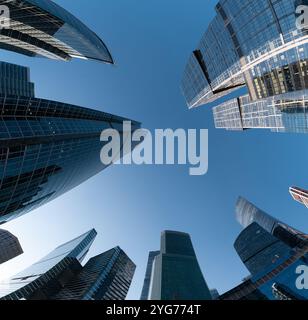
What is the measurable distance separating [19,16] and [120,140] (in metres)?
95.2

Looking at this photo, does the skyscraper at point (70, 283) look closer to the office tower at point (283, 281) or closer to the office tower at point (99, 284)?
the office tower at point (99, 284)

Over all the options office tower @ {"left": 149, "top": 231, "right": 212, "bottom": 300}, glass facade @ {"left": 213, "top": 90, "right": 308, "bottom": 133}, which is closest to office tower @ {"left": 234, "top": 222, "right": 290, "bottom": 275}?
office tower @ {"left": 149, "top": 231, "right": 212, "bottom": 300}

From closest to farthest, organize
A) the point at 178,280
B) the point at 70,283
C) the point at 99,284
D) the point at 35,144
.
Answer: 1. the point at 35,144
2. the point at 99,284
3. the point at 178,280
4. the point at 70,283

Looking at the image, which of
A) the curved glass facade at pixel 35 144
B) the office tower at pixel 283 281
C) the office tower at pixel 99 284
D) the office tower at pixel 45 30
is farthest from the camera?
the office tower at pixel 99 284

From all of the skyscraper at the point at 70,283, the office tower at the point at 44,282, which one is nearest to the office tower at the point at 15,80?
the office tower at the point at 44,282

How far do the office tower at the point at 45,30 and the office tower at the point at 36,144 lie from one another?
885 inches

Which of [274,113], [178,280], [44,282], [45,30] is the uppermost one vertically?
[45,30]

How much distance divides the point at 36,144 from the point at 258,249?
507 ft

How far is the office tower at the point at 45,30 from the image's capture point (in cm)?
7164

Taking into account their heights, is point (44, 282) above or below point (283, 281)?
below

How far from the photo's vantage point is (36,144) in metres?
69.6

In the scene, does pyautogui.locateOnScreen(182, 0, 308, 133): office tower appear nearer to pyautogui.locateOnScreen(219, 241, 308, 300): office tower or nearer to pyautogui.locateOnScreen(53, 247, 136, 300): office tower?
pyautogui.locateOnScreen(219, 241, 308, 300): office tower

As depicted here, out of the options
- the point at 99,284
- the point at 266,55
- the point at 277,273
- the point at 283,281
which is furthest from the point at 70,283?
the point at 266,55

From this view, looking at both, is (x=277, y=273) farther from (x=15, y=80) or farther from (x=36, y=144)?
(x=15, y=80)
